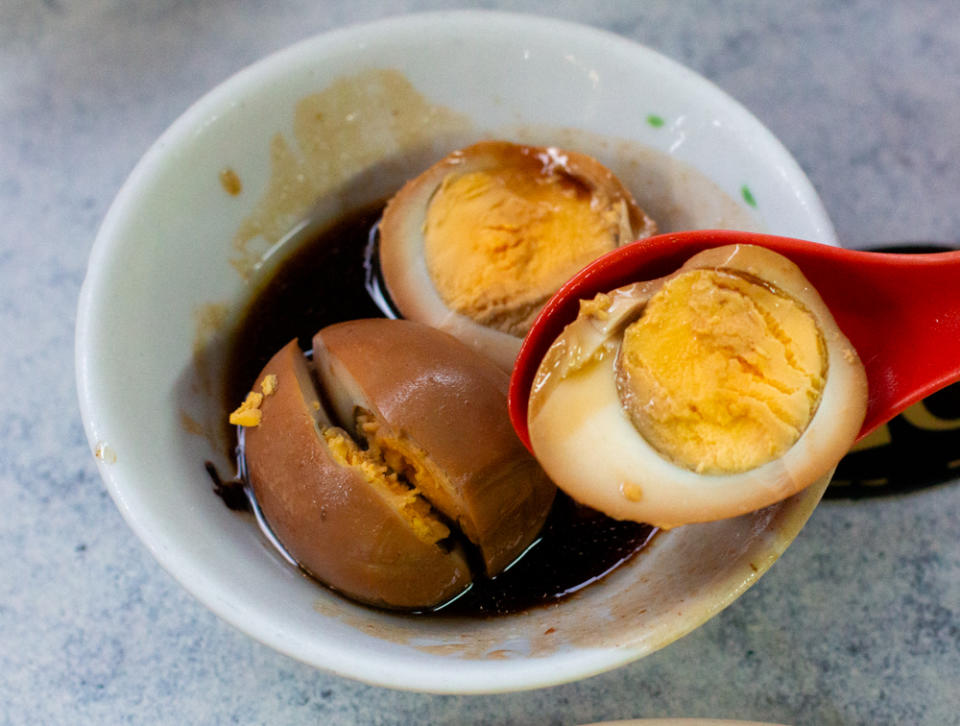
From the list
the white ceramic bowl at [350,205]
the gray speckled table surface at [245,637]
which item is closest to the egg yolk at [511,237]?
the white ceramic bowl at [350,205]

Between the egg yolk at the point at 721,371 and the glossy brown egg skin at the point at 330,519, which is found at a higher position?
the egg yolk at the point at 721,371

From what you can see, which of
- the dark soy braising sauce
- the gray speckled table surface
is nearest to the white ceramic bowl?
the dark soy braising sauce

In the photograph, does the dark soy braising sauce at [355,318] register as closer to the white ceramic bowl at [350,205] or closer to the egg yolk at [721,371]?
the white ceramic bowl at [350,205]

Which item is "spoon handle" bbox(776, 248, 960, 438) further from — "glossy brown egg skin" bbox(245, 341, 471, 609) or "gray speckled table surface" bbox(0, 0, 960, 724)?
"glossy brown egg skin" bbox(245, 341, 471, 609)

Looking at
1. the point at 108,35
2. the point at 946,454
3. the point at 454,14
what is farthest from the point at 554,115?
the point at 108,35

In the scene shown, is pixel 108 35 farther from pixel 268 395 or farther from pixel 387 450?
pixel 387 450

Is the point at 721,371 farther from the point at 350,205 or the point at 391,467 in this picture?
the point at 350,205

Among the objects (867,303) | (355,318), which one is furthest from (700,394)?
(355,318)
